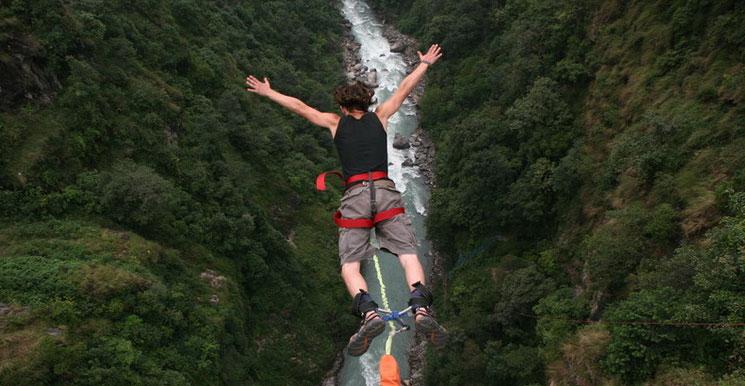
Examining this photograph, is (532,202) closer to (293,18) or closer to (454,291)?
(454,291)

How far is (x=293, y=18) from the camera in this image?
5078cm

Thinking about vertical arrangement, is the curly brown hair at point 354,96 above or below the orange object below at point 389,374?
above

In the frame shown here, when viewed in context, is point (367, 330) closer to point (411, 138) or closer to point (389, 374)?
point (389, 374)

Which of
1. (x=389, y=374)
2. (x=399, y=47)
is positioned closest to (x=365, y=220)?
(x=389, y=374)

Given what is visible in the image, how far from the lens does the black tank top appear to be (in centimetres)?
642

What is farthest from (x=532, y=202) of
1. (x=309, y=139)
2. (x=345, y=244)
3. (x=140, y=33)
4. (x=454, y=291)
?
(x=140, y=33)

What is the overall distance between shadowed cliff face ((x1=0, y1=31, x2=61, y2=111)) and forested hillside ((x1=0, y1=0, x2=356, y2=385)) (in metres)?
0.06

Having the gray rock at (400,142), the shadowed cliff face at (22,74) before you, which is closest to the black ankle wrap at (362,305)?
the shadowed cliff face at (22,74)

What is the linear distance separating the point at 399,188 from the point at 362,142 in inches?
1257

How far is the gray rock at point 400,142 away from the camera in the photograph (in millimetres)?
41156

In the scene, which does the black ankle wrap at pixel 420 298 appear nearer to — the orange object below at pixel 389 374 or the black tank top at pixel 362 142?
the black tank top at pixel 362 142

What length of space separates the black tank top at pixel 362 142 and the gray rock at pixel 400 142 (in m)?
34.8

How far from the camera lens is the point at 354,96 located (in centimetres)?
640

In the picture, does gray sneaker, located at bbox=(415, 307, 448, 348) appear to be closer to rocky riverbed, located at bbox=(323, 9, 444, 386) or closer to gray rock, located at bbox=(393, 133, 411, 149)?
rocky riverbed, located at bbox=(323, 9, 444, 386)
